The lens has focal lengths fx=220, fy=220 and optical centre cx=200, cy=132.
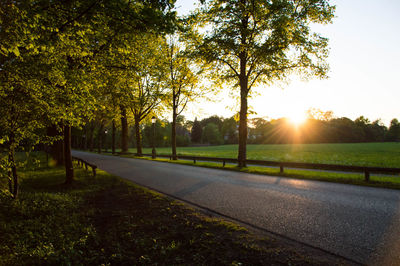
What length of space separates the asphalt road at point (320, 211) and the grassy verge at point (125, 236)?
700 mm

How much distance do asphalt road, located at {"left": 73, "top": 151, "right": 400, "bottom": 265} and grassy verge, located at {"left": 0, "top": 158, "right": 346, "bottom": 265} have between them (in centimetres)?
70

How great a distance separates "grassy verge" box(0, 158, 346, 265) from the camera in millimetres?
3627

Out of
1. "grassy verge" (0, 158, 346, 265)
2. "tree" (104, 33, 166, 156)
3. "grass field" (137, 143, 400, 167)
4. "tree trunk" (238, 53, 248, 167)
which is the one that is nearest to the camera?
"grassy verge" (0, 158, 346, 265)

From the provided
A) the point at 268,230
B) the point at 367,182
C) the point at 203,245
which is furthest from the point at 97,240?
the point at 367,182

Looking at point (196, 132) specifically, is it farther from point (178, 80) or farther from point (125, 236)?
point (125, 236)

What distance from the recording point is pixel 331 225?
4742 millimetres

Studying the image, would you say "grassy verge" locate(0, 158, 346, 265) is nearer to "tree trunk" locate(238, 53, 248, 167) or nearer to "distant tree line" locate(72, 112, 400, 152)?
"tree trunk" locate(238, 53, 248, 167)

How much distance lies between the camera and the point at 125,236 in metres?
4.59

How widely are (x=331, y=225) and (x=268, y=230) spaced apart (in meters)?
1.41

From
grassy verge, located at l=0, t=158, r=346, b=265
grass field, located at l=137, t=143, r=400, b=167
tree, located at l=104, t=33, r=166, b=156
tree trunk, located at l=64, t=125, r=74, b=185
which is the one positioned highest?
tree, located at l=104, t=33, r=166, b=156

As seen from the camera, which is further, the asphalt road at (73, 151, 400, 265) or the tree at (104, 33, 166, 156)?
the tree at (104, 33, 166, 156)

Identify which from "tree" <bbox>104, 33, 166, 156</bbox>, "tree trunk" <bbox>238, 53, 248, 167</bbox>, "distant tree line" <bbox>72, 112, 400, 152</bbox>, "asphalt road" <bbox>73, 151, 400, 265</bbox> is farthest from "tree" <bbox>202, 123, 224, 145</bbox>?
"asphalt road" <bbox>73, 151, 400, 265</bbox>

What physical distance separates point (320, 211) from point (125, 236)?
4753 mm

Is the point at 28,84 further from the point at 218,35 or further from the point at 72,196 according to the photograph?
the point at 218,35
